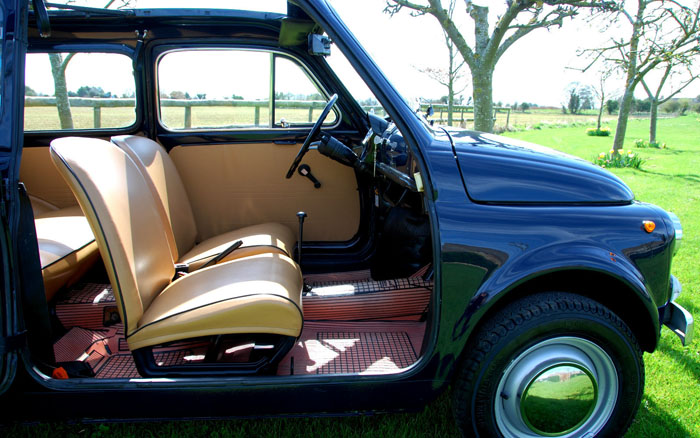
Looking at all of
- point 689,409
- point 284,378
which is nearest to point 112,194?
point 284,378

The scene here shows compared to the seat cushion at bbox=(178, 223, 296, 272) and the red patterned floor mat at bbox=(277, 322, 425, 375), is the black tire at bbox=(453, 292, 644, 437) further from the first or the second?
the seat cushion at bbox=(178, 223, 296, 272)

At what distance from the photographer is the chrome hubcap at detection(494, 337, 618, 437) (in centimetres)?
188

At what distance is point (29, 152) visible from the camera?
3096 mm

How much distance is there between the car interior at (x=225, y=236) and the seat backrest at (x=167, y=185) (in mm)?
13

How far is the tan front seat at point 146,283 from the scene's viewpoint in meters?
1.76

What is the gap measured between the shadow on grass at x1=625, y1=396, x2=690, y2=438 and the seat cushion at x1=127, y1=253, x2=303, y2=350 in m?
1.80

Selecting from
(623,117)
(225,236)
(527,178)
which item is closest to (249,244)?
(225,236)

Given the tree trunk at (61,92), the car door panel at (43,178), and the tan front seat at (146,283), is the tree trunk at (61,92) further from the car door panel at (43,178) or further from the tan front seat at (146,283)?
the tan front seat at (146,283)

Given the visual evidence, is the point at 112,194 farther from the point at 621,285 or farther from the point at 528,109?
the point at 528,109

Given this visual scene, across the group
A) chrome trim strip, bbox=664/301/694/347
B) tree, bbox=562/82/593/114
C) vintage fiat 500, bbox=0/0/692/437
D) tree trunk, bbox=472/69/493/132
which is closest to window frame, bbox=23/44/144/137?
vintage fiat 500, bbox=0/0/692/437

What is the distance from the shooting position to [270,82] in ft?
10.6

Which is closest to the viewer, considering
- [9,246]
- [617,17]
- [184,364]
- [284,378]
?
[9,246]

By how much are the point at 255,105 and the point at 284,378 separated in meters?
2.16

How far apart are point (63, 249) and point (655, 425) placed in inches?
125
